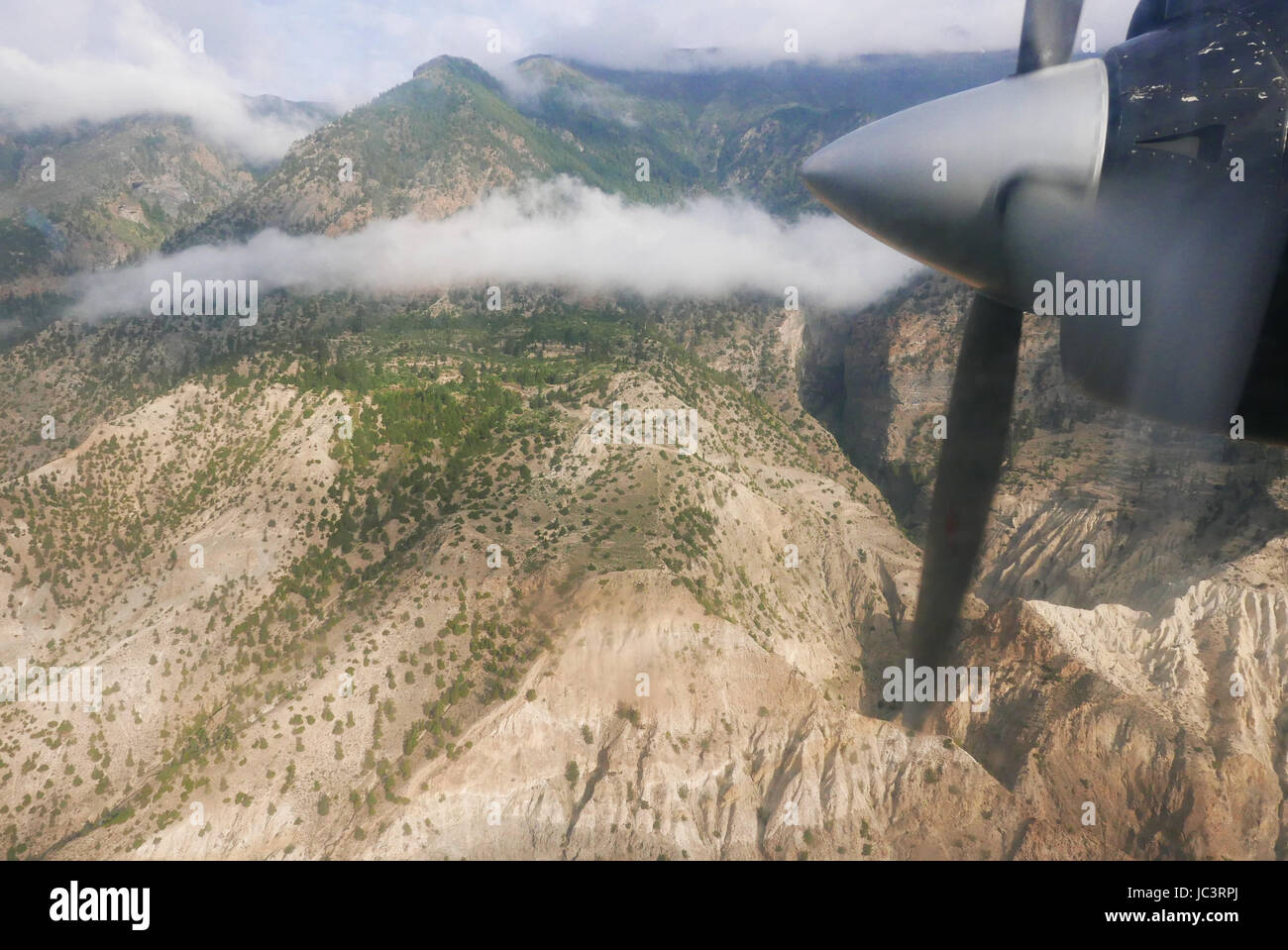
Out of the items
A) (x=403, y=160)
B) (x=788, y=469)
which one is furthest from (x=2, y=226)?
(x=788, y=469)

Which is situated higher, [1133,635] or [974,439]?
[974,439]

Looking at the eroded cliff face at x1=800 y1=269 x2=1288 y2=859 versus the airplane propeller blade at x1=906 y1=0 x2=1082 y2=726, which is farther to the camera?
the eroded cliff face at x1=800 y1=269 x2=1288 y2=859

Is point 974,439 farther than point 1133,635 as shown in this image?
No

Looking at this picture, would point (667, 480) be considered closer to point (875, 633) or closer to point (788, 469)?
point (875, 633)

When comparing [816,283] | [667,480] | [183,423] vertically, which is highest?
[816,283]

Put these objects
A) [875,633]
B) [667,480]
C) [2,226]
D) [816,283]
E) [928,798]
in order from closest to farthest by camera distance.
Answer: [928,798] → [667,480] → [875,633] → [816,283] → [2,226]

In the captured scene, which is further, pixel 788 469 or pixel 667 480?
pixel 788 469

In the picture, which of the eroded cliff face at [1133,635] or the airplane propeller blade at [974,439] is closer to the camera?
the airplane propeller blade at [974,439]
